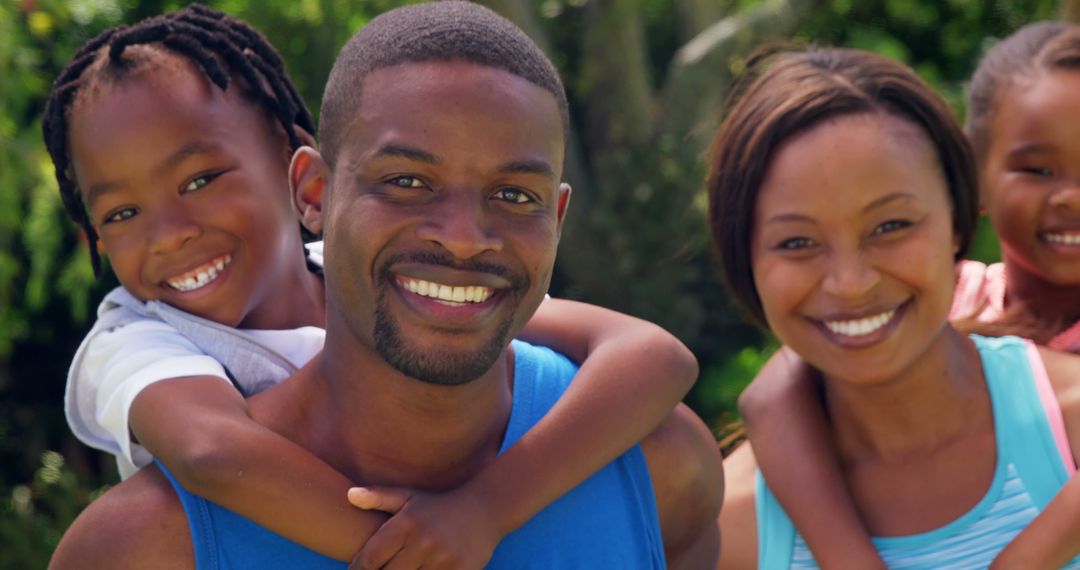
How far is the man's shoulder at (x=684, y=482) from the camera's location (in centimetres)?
276

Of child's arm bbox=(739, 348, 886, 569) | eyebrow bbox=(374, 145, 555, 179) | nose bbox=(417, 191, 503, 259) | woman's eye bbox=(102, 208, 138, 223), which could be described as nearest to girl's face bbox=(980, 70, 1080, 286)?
child's arm bbox=(739, 348, 886, 569)

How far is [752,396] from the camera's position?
3.28 meters

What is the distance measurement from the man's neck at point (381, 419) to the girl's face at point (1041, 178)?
1.54m

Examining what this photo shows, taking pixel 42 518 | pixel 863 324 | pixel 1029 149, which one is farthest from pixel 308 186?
pixel 42 518

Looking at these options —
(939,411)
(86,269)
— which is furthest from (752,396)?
(86,269)

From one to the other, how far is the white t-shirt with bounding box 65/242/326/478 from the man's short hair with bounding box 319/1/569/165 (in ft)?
1.73

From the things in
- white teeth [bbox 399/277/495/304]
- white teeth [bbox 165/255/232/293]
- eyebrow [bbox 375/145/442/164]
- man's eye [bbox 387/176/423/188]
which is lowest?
white teeth [bbox 165/255/232/293]

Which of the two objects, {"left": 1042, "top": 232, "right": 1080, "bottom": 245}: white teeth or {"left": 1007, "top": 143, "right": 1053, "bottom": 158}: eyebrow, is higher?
{"left": 1007, "top": 143, "right": 1053, "bottom": 158}: eyebrow

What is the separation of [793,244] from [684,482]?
0.57m

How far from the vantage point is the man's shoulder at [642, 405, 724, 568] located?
2760 millimetres

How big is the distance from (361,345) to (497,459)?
0.31m

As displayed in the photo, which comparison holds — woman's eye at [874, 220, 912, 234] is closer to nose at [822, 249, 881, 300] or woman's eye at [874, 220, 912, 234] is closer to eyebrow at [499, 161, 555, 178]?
nose at [822, 249, 881, 300]

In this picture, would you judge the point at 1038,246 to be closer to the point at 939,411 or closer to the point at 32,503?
the point at 939,411

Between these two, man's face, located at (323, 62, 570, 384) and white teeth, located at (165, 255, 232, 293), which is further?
white teeth, located at (165, 255, 232, 293)
